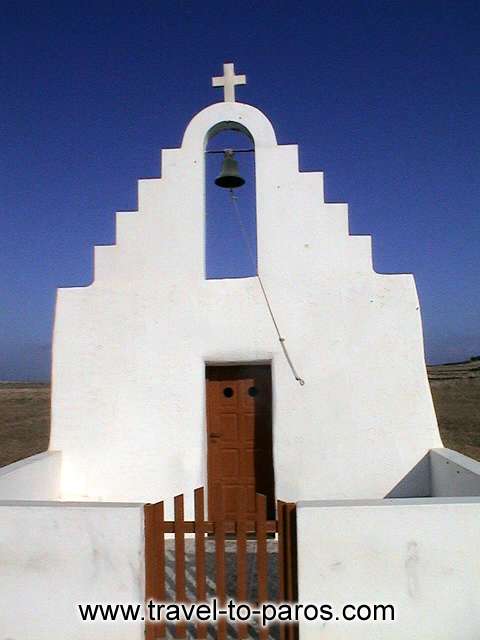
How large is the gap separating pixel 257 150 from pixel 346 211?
139 centimetres

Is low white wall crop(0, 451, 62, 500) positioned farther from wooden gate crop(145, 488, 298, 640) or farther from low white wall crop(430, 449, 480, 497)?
low white wall crop(430, 449, 480, 497)

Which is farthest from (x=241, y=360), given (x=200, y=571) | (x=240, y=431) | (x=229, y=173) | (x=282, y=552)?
(x=200, y=571)

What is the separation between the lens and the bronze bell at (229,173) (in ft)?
24.1

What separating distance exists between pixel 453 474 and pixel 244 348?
2717mm

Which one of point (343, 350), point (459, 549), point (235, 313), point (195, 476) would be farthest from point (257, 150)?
point (459, 549)

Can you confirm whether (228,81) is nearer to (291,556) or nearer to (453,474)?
(453,474)

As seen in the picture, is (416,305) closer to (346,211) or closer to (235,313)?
(346,211)

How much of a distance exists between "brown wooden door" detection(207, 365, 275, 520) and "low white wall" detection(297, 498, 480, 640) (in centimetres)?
305

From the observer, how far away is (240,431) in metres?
7.08

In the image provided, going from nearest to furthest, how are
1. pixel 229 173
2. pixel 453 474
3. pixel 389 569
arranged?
pixel 389 569 → pixel 453 474 → pixel 229 173

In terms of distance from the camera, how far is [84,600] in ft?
13.1

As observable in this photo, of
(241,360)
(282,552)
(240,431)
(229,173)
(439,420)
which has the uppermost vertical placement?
(229,173)

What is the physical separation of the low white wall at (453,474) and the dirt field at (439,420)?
10328mm

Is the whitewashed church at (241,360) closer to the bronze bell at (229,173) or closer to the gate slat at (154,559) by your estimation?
the bronze bell at (229,173)
